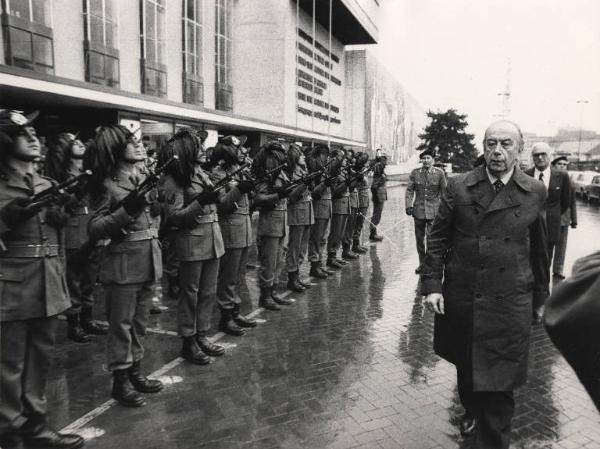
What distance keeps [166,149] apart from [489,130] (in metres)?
2.79

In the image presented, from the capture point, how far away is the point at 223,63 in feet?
77.5

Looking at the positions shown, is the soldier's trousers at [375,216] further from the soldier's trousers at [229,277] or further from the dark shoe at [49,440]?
the dark shoe at [49,440]

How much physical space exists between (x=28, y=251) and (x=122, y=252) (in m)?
0.70

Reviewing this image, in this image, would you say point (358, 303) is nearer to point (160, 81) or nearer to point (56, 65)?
point (56, 65)

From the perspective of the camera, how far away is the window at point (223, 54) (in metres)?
22.8

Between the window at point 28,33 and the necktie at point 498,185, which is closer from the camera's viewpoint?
the necktie at point 498,185

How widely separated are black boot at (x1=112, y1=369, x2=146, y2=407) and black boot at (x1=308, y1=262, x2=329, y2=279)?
483cm

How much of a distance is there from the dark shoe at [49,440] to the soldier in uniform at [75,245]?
2141 mm

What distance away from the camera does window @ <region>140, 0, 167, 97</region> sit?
1647 cm

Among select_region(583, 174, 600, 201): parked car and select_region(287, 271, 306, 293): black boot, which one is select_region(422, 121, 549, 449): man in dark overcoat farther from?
select_region(583, 174, 600, 201): parked car

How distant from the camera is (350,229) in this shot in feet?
34.7

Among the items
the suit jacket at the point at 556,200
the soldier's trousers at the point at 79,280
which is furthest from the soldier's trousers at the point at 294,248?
the suit jacket at the point at 556,200

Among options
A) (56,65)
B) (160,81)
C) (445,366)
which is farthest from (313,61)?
(445,366)

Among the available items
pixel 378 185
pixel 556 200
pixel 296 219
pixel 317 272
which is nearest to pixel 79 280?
pixel 296 219
